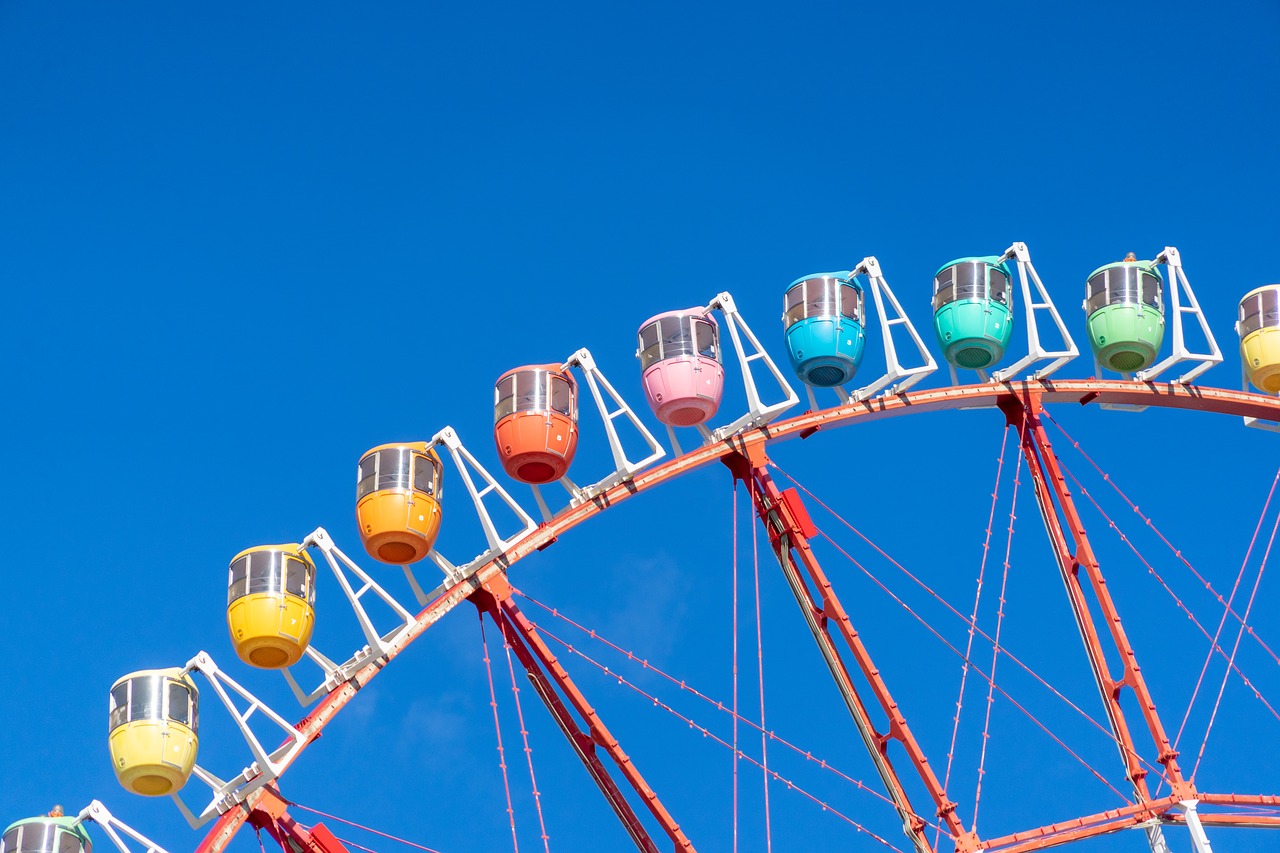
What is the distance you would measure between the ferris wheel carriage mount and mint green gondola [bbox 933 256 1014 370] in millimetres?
6630

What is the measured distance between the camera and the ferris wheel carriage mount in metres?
37.8

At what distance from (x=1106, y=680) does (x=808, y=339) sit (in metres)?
7.07

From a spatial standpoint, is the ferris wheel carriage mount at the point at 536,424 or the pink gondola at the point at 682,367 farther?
the pink gondola at the point at 682,367

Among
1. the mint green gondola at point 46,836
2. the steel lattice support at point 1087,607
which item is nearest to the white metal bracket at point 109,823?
the mint green gondola at point 46,836

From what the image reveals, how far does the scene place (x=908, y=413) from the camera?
131 ft

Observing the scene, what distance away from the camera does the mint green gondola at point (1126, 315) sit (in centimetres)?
4178

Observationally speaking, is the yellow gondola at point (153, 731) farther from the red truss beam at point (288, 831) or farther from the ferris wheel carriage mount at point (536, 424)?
the ferris wheel carriage mount at point (536, 424)

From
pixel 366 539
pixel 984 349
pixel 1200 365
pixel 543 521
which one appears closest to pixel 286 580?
pixel 366 539

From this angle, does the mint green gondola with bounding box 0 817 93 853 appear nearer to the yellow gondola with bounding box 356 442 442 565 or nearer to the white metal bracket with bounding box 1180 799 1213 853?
the yellow gondola with bounding box 356 442 442 565

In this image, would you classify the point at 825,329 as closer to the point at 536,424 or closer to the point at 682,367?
the point at 682,367

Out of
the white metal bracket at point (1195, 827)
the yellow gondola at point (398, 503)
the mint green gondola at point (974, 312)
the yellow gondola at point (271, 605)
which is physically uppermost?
the mint green gondola at point (974, 312)

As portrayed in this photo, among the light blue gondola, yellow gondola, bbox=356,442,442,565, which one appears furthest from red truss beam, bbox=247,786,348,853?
the light blue gondola

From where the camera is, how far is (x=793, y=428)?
129 ft

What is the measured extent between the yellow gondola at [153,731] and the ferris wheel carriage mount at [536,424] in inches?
238
